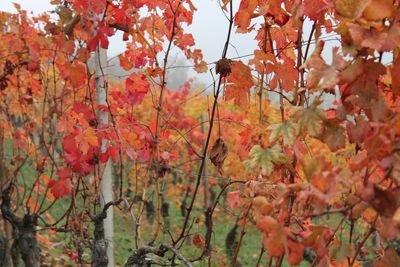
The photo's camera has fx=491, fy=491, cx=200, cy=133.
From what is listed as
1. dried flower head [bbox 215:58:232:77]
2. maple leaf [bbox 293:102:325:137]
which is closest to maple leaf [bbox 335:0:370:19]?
maple leaf [bbox 293:102:325:137]

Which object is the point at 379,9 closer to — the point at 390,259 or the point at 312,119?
the point at 312,119

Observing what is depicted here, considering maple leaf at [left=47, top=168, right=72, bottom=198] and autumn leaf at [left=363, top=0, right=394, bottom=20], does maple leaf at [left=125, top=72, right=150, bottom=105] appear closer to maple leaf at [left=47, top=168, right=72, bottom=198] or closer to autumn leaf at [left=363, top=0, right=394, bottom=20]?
maple leaf at [left=47, top=168, right=72, bottom=198]

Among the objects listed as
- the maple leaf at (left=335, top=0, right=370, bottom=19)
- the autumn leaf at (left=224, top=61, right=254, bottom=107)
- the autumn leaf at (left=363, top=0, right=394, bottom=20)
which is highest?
the autumn leaf at (left=224, top=61, right=254, bottom=107)

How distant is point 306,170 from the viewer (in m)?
1.06

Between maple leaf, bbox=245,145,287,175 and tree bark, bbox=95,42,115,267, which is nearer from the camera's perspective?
maple leaf, bbox=245,145,287,175

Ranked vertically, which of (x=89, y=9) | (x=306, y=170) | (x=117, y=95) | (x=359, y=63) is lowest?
(x=306, y=170)

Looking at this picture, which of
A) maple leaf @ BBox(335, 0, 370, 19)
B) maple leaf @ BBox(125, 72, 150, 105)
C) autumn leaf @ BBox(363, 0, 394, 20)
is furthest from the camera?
maple leaf @ BBox(125, 72, 150, 105)

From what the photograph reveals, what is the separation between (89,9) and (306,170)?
1.94 meters

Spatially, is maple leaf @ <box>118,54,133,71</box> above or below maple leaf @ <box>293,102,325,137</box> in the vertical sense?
above

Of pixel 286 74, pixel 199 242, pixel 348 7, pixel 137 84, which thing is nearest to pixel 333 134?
pixel 348 7

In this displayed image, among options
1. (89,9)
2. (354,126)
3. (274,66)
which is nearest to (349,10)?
(354,126)

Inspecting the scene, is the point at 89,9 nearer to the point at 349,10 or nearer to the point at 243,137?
the point at 243,137

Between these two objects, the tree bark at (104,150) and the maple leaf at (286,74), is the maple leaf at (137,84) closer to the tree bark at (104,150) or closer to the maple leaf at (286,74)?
the tree bark at (104,150)

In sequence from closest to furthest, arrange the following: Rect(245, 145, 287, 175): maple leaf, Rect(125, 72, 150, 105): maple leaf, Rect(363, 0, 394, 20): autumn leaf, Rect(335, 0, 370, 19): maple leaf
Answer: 1. Rect(363, 0, 394, 20): autumn leaf
2. Rect(335, 0, 370, 19): maple leaf
3. Rect(245, 145, 287, 175): maple leaf
4. Rect(125, 72, 150, 105): maple leaf
